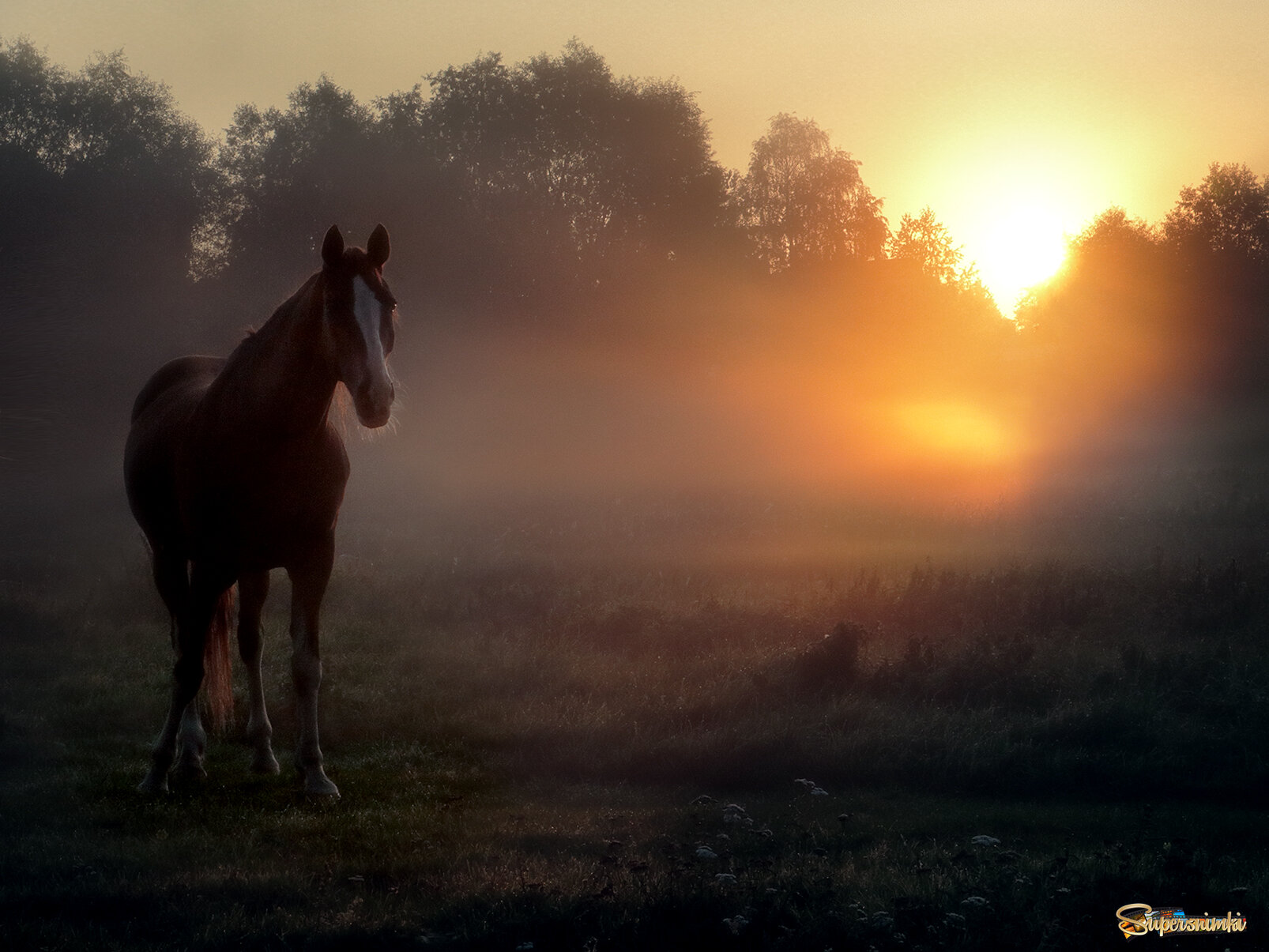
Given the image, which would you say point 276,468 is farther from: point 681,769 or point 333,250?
point 681,769

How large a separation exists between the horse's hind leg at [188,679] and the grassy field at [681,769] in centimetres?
22

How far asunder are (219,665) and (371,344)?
3.92 metres

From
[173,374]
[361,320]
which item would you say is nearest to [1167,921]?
[361,320]

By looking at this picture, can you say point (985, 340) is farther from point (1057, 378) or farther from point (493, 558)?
point (493, 558)

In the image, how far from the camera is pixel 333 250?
642 centimetres


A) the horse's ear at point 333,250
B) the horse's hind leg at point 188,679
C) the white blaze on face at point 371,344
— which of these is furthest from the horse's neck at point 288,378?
the horse's hind leg at point 188,679

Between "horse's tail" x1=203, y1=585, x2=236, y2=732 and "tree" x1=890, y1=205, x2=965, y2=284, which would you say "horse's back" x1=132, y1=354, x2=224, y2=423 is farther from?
"tree" x1=890, y1=205, x2=965, y2=284

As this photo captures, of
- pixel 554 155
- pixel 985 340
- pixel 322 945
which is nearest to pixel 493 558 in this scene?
pixel 322 945

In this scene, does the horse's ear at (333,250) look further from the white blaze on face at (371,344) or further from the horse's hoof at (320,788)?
the horse's hoof at (320,788)

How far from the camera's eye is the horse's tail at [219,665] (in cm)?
867

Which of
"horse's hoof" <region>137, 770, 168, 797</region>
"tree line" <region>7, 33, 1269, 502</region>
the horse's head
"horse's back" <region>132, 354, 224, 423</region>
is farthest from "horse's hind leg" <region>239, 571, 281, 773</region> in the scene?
"tree line" <region>7, 33, 1269, 502</region>

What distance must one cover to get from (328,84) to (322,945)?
34.7m

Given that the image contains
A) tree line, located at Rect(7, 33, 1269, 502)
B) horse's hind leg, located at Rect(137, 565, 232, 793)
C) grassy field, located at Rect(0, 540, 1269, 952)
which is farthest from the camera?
tree line, located at Rect(7, 33, 1269, 502)

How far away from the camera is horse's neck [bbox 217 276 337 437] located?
688 cm
